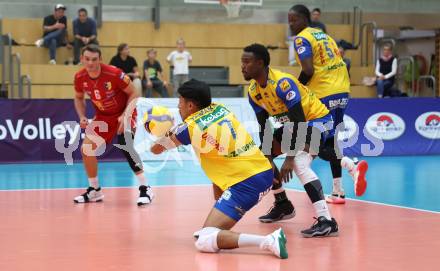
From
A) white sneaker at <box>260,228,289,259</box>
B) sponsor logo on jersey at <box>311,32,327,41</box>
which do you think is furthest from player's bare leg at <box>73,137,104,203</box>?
white sneaker at <box>260,228,289,259</box>

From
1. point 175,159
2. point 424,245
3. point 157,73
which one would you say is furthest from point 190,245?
point 157,73

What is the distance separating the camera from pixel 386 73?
20.8 m

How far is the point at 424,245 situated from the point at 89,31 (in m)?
14.1

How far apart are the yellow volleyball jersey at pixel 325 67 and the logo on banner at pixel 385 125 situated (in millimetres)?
7733

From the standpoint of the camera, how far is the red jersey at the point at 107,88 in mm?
9688

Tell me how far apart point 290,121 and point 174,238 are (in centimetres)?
162

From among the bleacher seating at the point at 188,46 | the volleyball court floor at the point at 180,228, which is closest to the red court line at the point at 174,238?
the volleyball court floor at the point at 180,228

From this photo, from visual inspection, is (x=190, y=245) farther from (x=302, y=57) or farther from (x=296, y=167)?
Result: (x=302, y=57)

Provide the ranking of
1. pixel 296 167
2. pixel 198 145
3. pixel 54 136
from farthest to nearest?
pixel 54 136
pixel 296 167
pixel 198 145

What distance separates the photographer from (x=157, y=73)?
63.4 ft

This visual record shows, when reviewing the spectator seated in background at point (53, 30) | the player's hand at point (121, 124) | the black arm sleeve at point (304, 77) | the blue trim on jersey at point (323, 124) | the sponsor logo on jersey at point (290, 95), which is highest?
the spectator seated in background at point (53, 30)

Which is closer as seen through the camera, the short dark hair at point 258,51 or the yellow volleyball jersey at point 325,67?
the short dark hair at point 258,51

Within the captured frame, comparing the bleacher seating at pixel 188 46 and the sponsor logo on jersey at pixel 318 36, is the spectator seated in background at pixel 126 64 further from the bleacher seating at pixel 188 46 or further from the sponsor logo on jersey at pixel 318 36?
the sponsor logo on jersey at pixel 318 36

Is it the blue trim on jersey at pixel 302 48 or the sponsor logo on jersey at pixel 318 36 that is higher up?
the sponsor logo on jersey at pixel 318 36
